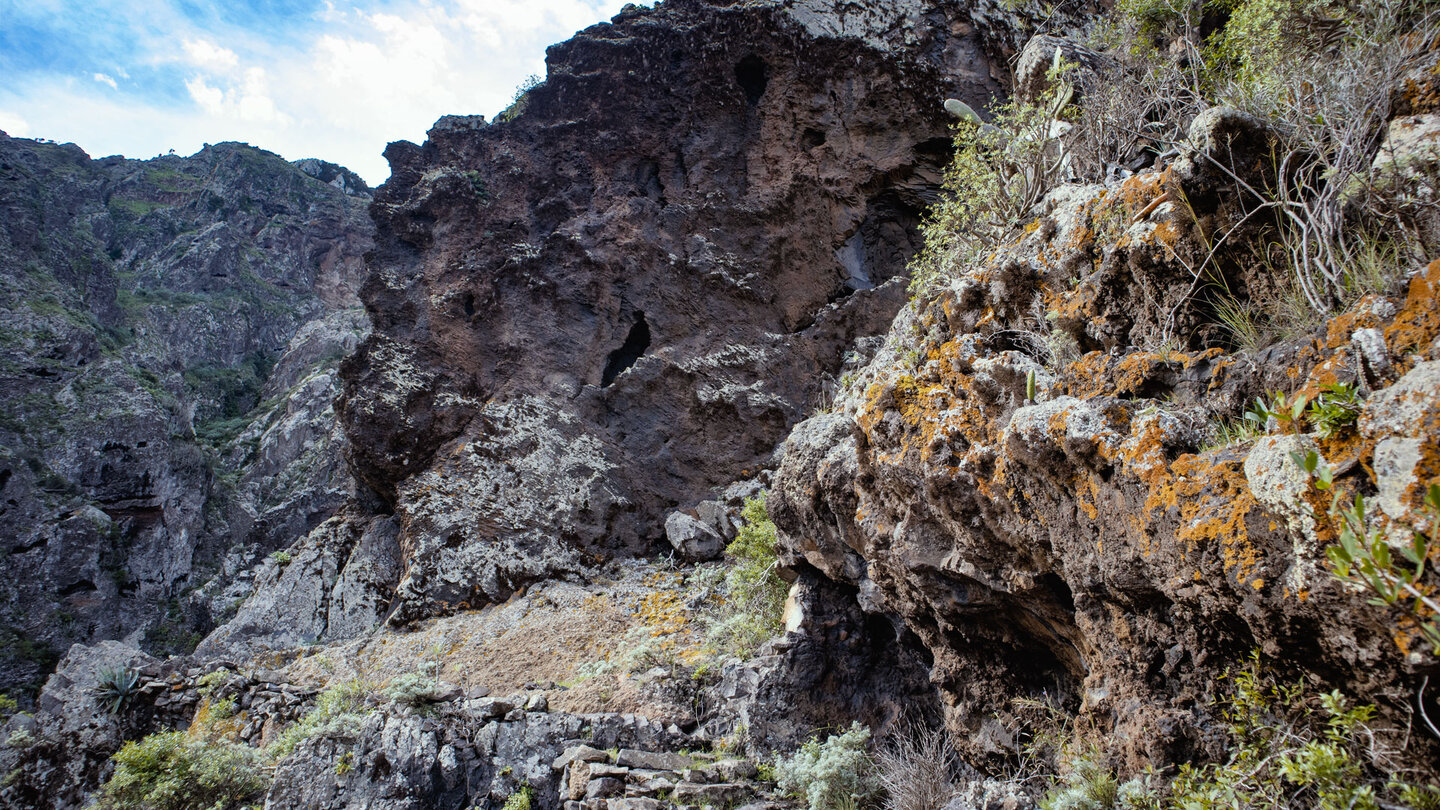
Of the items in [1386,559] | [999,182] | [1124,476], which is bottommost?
[1386,559]

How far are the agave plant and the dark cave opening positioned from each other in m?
15.2

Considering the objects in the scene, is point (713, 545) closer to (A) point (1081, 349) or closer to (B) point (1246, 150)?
(A) point (1081, 349)

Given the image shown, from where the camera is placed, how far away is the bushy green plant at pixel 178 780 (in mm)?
7379

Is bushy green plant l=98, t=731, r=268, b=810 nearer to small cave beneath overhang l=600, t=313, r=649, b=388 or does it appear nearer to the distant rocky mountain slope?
the distant rocky mountain slope

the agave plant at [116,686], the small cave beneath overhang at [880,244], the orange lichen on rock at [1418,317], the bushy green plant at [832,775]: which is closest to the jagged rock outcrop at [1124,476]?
the orange lichen on rock at [1418,317]

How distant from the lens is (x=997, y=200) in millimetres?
6582

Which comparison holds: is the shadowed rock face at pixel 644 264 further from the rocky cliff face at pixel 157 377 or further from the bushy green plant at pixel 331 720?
the rocky cliff face at pixel 157 377

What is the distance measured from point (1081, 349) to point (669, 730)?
202 inches

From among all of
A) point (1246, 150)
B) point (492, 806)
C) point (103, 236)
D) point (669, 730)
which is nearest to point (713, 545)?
point (669, 730)

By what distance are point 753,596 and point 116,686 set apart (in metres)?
10.1

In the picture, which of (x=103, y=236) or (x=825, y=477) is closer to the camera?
(x=825, y=477)

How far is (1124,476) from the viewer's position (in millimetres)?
3465

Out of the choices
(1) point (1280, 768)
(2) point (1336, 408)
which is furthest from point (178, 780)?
(2) point (1336, 408)

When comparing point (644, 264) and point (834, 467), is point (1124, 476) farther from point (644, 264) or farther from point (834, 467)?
point (644, 264)
